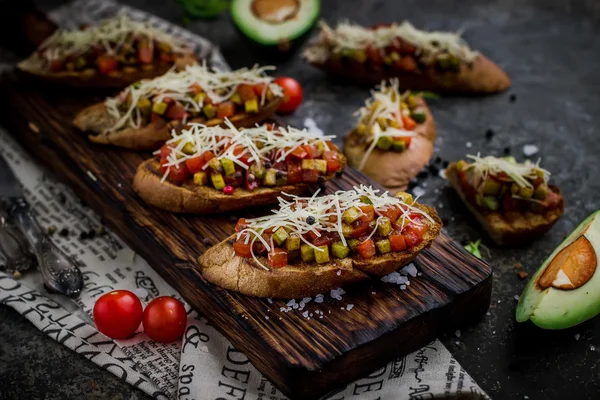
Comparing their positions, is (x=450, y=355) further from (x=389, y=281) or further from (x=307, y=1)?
(x=307, y=1)

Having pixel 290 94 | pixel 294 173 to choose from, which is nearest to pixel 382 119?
pixel 290 94

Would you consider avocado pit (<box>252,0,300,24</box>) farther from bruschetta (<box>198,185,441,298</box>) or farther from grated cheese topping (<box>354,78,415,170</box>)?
bruschetta (<box>198,185,441,298</box>)

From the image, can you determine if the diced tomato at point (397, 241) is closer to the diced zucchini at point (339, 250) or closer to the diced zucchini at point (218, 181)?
the diced zucchini at point (339, 250)

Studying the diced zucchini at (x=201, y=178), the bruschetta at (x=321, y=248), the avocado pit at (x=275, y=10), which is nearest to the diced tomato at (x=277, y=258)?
the bruschetta at (x=321, y=248)

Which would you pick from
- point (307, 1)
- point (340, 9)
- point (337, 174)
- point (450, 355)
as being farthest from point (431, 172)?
point (340, 9)

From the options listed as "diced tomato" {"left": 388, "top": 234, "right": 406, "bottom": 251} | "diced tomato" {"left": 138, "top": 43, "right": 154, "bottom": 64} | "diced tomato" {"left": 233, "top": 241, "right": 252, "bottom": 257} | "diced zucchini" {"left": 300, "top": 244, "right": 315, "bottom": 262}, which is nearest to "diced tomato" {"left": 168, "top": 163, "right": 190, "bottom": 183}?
"diced tomato" {"left": 233, "top": 241, "right": 252, "bottom": 257}

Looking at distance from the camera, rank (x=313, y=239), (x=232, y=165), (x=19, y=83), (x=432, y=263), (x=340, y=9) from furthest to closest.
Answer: (x=340, y=9) < (x=19, y=83) < (x=232, y=165) < (x=432, y=263) < (x=313, y=239)

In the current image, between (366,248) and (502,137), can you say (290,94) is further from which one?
(366,248)
